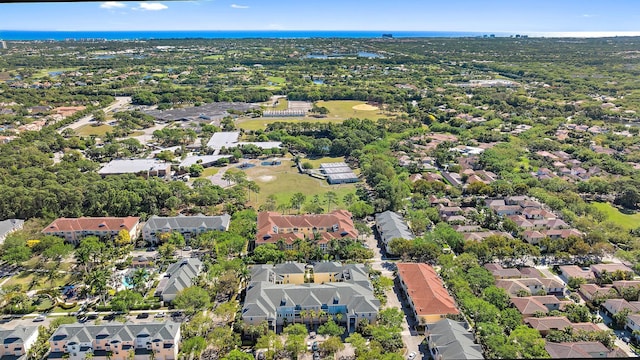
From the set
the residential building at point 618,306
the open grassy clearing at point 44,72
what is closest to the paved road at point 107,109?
the open grassy clearing at point 44,72

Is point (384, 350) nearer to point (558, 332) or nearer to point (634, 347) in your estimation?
point (558, 332)

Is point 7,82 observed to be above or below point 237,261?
above

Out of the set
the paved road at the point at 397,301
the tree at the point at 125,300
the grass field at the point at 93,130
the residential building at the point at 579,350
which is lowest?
the paved road at the point at 397,301

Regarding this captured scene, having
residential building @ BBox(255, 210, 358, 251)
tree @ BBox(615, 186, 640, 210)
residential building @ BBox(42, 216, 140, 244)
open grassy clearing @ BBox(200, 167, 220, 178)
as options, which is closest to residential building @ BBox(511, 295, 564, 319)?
residential building @ BBox(255, 210, 358, 251)

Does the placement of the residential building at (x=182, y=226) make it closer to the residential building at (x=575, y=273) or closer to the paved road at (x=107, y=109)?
the residential building at (x=575, y=273)

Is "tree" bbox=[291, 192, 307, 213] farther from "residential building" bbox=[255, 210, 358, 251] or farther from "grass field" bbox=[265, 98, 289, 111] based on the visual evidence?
"grass field" bbox=[265, 98, 289, 111]

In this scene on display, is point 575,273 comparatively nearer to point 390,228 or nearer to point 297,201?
point 390,228

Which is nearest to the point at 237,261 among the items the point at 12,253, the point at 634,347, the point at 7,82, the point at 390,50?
the point at 12,253
